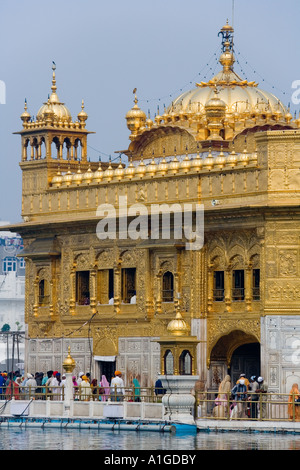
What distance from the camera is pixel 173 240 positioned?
41906mm

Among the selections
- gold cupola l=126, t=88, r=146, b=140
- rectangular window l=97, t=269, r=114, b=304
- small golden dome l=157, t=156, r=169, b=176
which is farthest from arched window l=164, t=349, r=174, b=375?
gold cupola l=126, t=88, r=146, b=140

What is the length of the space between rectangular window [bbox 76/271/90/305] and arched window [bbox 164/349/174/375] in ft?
15.2

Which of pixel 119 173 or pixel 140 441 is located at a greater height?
pixel 119 173

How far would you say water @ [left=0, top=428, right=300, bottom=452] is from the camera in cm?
3294

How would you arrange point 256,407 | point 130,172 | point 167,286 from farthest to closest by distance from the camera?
point 130,172 < point 167,286 < point 256,407

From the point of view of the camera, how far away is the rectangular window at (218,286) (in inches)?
1633

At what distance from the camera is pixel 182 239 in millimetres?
41750

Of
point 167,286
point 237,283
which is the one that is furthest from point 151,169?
point 237,283

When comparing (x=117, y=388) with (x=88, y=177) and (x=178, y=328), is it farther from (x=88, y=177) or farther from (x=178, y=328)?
(x=88, y=177)

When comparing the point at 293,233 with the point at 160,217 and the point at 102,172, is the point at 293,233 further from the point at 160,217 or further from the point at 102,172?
the point at 102,172

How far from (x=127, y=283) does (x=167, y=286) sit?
153 cm
